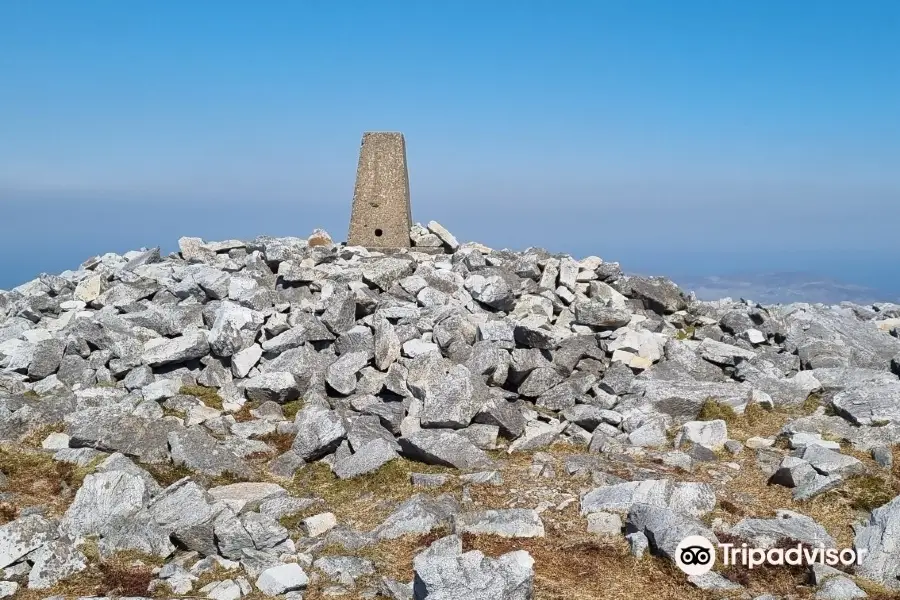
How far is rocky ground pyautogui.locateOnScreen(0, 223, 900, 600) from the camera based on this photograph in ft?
23.8

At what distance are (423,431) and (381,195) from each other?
9155 millimetres

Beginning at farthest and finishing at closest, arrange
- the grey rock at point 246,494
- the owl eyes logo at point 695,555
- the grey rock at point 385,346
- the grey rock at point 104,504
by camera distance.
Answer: the grey rock at point 385,346 → the grey rock at point 246,494 → the grey rock at point 104,504 → the owl eyes logo at point 695,555

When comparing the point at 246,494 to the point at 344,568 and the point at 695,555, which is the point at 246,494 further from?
the point at 695,555

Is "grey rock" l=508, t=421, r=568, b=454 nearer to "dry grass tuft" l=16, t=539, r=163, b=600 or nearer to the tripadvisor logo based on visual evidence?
the tripadvisor logo

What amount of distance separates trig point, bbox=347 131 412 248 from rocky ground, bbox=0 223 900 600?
94 centimetres

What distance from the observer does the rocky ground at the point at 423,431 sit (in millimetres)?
7266

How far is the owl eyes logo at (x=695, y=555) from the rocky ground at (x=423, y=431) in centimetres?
12

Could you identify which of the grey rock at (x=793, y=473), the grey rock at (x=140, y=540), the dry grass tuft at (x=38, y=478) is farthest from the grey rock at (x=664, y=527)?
the dry grass tuft at (x=38, y=478)

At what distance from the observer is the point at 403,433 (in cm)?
1088

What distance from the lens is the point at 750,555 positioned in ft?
24.3

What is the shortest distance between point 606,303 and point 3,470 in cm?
1059

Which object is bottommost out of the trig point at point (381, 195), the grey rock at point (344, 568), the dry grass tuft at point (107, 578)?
the dry grass tuft at point (107, 578)

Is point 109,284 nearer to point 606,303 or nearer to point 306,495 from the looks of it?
point 306,495

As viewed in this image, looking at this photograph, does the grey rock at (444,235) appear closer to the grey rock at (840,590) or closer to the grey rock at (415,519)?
the grey rock at (415,519)
